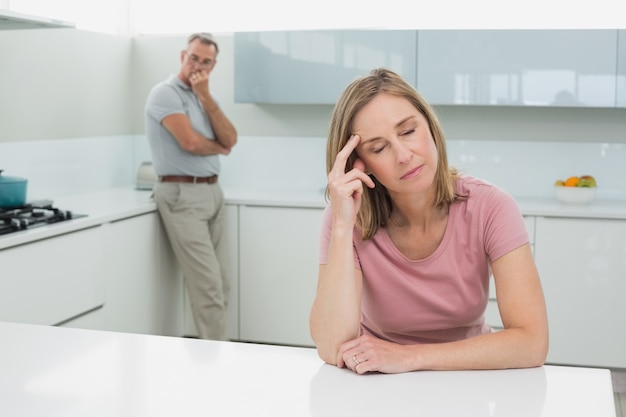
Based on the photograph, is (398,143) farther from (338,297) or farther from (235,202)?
(235,202)

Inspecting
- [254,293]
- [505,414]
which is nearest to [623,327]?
[254,293]

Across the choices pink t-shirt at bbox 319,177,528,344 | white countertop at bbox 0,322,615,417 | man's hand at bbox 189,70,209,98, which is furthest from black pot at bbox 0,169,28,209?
pink t-shirt at bbox 319,177,528,344

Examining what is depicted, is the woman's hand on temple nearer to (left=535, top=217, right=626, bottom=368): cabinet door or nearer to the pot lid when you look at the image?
the pot lid

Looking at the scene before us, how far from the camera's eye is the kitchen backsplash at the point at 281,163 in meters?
4.25

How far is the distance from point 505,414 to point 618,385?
3078mm

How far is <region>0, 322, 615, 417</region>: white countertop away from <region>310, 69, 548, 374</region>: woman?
0.15 m

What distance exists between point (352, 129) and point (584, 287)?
8.05 feet

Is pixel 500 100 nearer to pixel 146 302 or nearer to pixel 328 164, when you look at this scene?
pixel 146 302

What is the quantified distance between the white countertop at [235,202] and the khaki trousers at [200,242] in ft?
0.37

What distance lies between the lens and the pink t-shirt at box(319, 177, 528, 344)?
6.44 feet

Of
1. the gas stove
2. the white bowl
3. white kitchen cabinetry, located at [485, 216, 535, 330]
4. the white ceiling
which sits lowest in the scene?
white kitchen cabinetry, located at [485, 216, 535, 330]

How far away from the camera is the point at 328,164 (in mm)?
2045

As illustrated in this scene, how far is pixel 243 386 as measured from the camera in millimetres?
1523

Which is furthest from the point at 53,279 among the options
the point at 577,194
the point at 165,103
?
the point at 577,194
